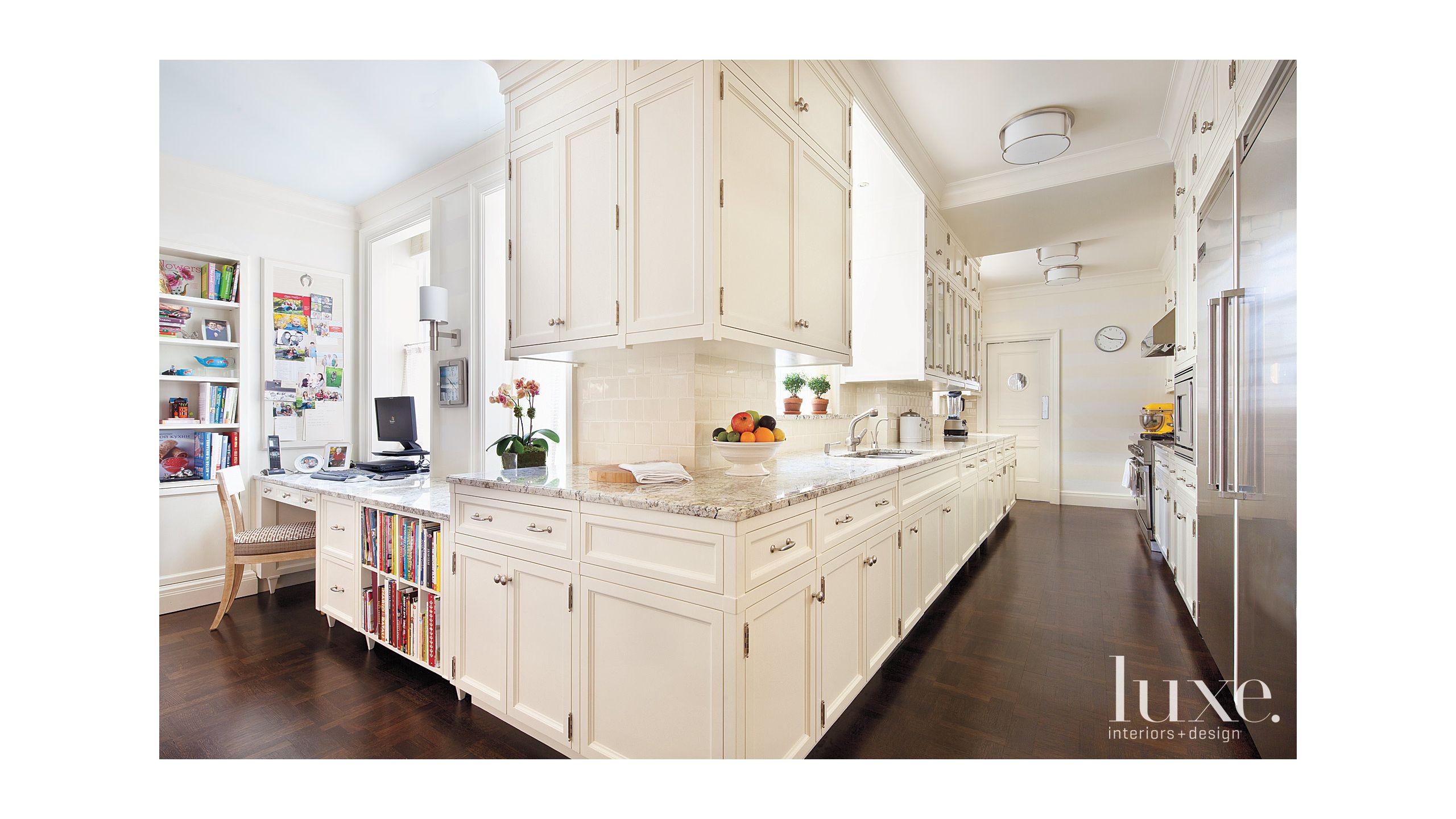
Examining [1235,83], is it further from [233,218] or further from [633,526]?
[233,218]

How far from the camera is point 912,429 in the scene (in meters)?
4.34

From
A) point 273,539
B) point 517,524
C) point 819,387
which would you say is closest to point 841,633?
point 517,524

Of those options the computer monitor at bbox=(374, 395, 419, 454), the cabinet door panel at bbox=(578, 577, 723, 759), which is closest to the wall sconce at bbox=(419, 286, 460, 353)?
the computer monitor at bbox=(374, 395, 419, 454)

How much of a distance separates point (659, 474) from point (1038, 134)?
2.93 metres

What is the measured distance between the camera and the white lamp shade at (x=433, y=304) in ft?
9.46

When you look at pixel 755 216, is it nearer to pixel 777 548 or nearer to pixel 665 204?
pixel 665 204

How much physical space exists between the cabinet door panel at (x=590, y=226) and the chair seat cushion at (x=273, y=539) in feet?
7.24

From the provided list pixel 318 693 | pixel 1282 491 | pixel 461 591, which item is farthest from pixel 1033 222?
pixel 318 693

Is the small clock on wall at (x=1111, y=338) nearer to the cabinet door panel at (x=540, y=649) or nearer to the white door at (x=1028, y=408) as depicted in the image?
the white door at (x=1028, y=408)

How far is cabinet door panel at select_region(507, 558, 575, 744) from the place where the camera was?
5.16ft

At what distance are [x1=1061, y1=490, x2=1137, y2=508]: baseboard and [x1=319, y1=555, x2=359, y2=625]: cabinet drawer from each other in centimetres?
687

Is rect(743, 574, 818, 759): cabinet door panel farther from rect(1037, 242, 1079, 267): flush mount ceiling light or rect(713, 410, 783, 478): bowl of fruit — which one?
rect(1037, 242, 1079, 267): flush mount ceiling light

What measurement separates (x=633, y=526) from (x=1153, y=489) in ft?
14.0

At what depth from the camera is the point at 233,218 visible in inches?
136
